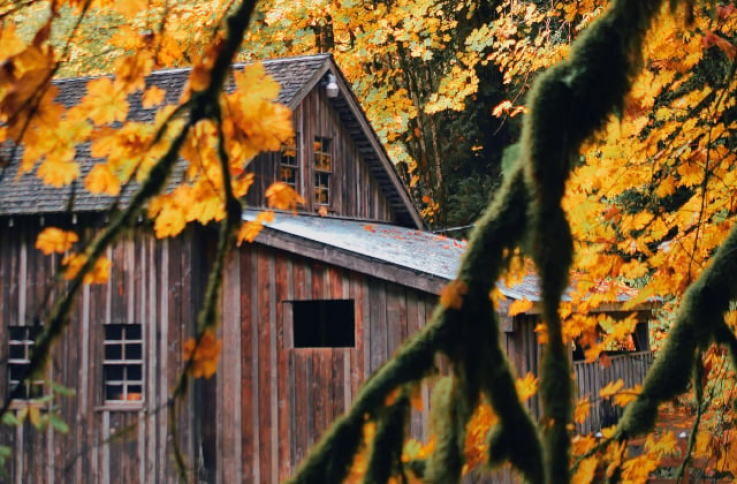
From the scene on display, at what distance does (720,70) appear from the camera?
11.3 m

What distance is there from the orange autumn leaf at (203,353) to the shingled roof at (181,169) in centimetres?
993

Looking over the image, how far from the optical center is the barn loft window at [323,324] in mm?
16625

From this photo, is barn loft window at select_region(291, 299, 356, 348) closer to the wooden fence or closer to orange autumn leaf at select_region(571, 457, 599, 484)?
the wooden fence

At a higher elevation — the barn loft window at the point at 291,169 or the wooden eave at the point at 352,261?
the barn loft window at the point at 291,169

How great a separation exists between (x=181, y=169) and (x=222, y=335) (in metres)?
2.41

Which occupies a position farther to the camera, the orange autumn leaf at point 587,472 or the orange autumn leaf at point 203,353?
the orange autumn leaf at point 587,472

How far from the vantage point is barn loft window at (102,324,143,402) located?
13281 millimetres

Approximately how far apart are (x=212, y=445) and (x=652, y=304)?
6.26 meters

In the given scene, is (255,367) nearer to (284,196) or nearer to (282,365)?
(282,365)

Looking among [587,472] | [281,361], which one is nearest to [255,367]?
[281,361]

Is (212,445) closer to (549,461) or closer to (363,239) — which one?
(363,239)

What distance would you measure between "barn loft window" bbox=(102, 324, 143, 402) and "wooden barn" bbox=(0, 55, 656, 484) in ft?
0.07

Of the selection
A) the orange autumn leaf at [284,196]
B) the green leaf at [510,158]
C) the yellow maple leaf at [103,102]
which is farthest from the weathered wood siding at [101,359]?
the green leaf at [510,158]

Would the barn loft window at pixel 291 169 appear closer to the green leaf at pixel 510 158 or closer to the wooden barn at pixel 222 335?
the wooden barn at pixel 222 335
